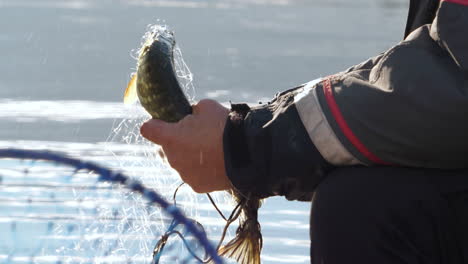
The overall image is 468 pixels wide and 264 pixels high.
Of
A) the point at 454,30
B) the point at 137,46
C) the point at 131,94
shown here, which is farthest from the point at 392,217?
the point at 137,46

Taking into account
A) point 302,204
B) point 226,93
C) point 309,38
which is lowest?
point 309,38

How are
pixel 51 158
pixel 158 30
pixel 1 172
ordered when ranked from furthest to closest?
1. pixel 1 172
2. pixel 158 30
3. pixel 51 158

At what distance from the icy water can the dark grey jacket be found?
52.4 inches

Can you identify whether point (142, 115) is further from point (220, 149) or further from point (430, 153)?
point (430, 153)

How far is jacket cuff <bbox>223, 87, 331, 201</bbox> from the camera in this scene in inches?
105

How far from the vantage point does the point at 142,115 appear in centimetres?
311

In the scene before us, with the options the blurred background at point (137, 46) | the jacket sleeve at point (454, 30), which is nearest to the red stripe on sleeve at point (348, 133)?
the jacket sleeve at point (454, 30)

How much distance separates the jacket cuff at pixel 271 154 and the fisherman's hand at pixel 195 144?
0.02 metres

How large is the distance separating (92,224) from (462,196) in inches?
32.3

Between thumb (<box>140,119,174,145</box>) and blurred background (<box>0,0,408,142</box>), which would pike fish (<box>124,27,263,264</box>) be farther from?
blurred background (<box>0,0,408,142</box>)

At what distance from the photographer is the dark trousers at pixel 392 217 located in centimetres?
253

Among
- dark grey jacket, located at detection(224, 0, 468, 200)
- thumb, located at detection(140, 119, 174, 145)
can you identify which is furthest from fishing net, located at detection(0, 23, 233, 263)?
dark grey jacket, located at detection(224, 0, 468, 200)

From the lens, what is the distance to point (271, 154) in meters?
2.66

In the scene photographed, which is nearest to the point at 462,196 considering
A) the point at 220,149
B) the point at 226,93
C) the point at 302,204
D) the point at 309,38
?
the point at 220,149
